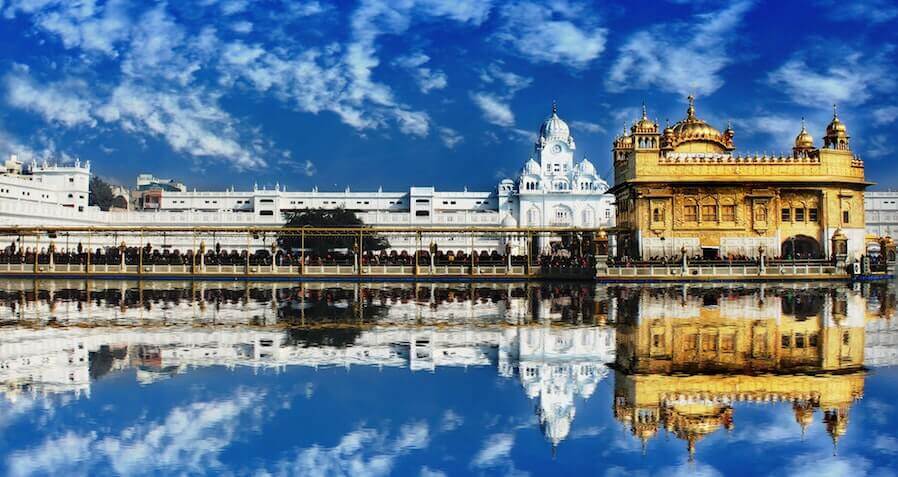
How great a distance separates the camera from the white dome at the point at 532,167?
364 ft

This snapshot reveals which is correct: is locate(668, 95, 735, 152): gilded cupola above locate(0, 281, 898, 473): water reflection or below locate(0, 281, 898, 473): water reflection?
above

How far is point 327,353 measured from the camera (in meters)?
15.9

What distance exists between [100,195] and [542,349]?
12881cm

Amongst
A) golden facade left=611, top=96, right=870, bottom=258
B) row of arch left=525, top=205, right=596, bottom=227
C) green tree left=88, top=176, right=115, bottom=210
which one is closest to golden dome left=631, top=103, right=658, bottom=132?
golden facade left=611, top=96, right=870, bottom=258

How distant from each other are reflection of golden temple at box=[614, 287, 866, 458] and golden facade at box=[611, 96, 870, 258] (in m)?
22.1

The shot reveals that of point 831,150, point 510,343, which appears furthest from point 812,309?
point 831,150

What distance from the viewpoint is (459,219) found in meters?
101

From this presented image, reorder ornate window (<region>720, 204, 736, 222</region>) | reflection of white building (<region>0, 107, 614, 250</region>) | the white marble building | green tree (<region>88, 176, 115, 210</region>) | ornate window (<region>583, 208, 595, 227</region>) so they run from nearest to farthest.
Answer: ornate window (<region>720, 204, 736, 222</region>) < reflection of white building (<region>0, 107, 614, 250</region>) < the white marble building < ornate window (<region>583, 208, 595, 227</region>) < green tree (<region>88, 176, 115, 210</region>)

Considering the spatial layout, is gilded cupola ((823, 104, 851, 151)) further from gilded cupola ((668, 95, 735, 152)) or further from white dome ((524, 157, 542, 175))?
white dome ((524, 157, 542, 175))

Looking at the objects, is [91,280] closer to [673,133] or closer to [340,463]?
[673,133]

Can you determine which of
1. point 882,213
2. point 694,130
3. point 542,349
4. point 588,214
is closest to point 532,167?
point 588,214

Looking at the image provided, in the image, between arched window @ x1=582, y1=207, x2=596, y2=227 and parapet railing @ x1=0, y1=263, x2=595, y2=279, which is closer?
parapet railing @ x1=0, y1=263, x2=595, y2=279

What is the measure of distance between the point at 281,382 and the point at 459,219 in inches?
3473

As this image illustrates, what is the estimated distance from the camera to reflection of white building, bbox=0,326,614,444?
13.0 metres
